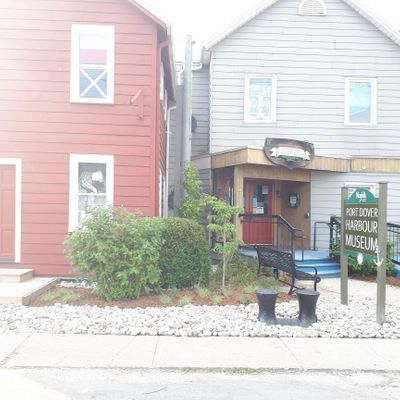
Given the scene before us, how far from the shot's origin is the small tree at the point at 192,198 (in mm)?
11602

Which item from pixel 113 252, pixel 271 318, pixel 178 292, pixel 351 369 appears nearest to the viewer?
pixel 351 369

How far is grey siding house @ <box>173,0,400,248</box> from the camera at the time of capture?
508 inches

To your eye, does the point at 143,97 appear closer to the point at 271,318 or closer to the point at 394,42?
the point at 271,318

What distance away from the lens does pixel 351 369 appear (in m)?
4.77

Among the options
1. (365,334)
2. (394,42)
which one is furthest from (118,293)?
(394,42)

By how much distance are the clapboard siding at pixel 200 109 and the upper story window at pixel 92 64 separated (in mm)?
5178

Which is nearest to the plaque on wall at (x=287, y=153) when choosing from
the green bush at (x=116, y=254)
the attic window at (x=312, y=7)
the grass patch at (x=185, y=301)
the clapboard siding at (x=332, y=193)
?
the clapboard siding at (x=332, y=193)

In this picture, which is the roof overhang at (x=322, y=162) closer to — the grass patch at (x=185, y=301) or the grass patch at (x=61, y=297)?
the grass patch at (x=185, y=301)

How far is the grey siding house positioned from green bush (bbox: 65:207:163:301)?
18.9 feet

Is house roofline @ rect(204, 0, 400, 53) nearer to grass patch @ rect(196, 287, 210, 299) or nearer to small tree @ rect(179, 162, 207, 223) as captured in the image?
small tree @ rect(179, 162, 207, 223)

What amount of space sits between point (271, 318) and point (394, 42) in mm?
10619

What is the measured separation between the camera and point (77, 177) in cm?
934

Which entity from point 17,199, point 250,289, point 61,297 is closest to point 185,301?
point 250,289

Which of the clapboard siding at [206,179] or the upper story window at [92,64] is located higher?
the upper story window at [92,64]
